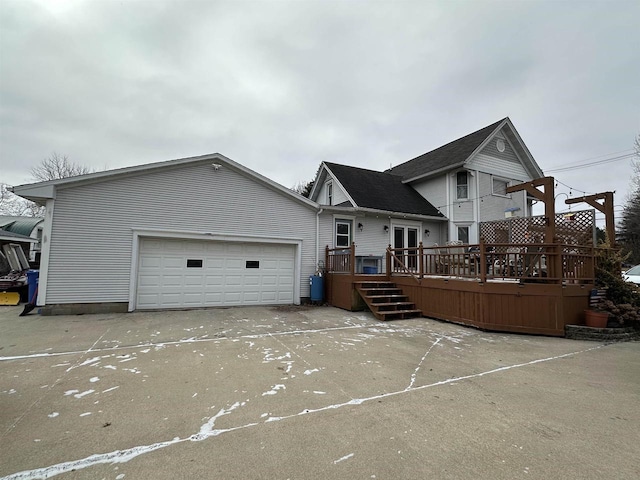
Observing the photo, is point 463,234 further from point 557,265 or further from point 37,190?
point 37,190

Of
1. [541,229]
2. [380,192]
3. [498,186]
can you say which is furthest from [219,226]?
[498,186]

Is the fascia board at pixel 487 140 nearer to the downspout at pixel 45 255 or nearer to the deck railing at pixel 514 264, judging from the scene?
the deck railing at pixel 514 264

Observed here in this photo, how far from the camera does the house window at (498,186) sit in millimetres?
14102

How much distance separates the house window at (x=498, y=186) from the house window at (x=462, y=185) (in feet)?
4.63

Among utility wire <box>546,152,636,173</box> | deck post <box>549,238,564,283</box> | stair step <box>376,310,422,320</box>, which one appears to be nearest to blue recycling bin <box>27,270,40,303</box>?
stair step <box>376,310,422,320</box>

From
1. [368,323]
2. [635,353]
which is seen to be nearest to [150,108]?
[368,323]

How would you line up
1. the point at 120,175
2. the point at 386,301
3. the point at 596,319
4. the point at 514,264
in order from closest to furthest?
the point at 596,319, the point at 514,264, the point at 120,175, the point at 386,301

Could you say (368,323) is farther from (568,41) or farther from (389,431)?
(568,41)

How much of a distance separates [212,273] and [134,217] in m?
2.81

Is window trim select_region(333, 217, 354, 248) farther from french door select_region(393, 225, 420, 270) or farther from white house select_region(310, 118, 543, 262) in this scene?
french door select_region(393, 225, 420, 270)

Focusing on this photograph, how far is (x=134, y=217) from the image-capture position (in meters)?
8.56

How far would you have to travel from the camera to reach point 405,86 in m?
12.0

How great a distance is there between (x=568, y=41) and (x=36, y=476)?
14.8 m

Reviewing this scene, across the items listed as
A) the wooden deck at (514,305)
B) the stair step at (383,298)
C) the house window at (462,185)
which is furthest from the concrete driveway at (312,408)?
the house window at (462,185)
